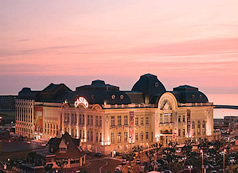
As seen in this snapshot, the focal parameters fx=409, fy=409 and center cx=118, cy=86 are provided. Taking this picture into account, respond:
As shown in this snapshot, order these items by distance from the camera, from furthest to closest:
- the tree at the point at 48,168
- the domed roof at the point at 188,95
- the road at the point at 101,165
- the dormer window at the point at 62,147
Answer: the domed roof at the point at 188,95
the dormer window at the point at 62,147
the road at the point at 101,165
the tree at the point at 48,168

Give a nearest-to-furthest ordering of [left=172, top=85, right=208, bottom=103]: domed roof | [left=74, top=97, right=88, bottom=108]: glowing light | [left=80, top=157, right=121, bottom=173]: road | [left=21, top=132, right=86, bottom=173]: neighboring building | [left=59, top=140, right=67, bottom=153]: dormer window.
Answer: [left=21, top=132, right=86, bottom=173]: neighboring building, [left=80, top=157, right=121, bottom=173]: road, [left=59, top=140, right=67, bottom=153]: dormer window, [left=74, top=97, right=88, bottom=108]: glowing light, [left=172, top=85, right=208, bottom=103]: domed roof

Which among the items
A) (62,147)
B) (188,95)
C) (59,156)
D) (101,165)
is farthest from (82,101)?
(188,95)

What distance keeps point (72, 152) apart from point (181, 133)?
130 feet

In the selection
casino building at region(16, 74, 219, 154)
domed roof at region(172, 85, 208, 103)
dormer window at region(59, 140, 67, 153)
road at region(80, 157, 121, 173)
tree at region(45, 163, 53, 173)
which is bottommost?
road at region(80, 157, 121, 173)

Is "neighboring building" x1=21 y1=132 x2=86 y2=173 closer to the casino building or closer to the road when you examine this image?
the road

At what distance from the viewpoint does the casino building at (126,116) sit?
101m

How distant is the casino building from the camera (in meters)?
101

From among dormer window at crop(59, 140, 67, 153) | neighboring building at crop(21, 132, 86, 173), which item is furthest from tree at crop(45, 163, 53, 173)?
dormer window at crop(59, 140, 67, 153)

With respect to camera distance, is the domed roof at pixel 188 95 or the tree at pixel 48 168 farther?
the domed roof at pixel 188 95

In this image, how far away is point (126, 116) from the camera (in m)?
104

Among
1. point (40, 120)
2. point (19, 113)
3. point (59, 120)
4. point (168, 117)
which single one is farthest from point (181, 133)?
point (19, 113)

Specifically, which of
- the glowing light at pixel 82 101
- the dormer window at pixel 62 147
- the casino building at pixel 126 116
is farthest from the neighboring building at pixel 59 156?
the glowing light at pixel 82 101

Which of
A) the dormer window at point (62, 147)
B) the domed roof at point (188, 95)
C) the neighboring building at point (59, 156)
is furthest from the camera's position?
the domed roof at point (188, 95)

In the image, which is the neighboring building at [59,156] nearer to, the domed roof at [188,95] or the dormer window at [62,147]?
the dormer window at [62,147]
